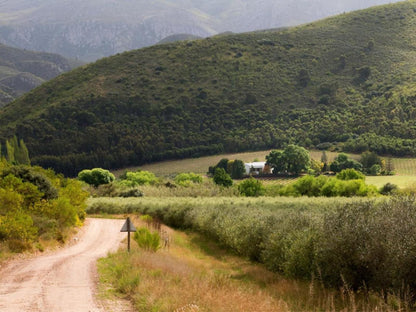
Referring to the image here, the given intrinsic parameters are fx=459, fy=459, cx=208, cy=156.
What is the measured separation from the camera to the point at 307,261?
17562mm

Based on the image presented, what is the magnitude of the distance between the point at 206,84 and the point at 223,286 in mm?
119695

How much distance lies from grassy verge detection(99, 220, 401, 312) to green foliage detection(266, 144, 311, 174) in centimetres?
6855

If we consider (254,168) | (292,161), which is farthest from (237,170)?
(292,161)

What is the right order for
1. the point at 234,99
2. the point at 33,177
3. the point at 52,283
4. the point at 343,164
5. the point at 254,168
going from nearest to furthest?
the point at 52,283, the point at 33,177, the point at 343,164, the point at 254,168, the point at 234,99

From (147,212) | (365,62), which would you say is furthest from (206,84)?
(147,212)

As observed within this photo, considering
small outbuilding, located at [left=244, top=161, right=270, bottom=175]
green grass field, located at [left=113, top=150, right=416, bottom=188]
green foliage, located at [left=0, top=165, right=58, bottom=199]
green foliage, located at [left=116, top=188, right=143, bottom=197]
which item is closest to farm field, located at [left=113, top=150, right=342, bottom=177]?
green grass field, located at [left=113, top=150, right=416, bottom=188]

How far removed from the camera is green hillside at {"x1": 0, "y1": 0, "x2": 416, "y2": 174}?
108 metres

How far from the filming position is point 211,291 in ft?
38.0

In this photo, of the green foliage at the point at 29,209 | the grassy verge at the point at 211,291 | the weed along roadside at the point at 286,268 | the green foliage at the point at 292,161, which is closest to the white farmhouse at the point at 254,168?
the green foliage at the point at 292,161

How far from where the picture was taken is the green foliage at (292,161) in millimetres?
89000

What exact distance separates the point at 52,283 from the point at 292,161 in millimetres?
78025

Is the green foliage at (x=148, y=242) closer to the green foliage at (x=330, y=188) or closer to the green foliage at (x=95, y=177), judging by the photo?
the green foliage at (x=330, y=188)

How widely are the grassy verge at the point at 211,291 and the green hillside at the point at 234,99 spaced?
87.7m

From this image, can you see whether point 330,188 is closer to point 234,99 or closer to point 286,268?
point 286,268
